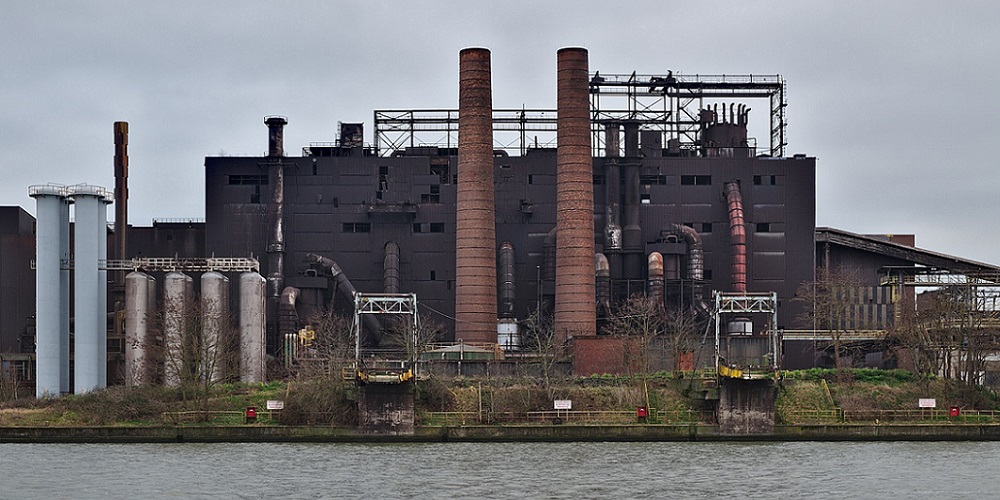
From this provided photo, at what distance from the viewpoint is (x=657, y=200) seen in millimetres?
103250

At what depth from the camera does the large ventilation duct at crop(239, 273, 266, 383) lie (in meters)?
91.6

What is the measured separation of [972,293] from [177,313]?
44.0 metres

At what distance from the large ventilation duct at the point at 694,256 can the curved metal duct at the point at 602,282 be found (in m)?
5.20

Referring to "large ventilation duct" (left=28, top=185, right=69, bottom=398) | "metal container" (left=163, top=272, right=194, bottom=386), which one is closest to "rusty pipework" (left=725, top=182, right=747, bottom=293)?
"metal container" (left=163, top=272, right=194, bottom=386)

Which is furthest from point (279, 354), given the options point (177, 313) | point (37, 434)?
point (37, 434)

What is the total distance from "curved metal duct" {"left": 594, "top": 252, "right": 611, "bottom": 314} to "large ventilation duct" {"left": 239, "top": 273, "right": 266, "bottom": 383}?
19.6 metres

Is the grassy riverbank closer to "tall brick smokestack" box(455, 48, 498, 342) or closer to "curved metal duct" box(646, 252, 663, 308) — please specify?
"tall brick smokestack" box(455, 48, 498, 342)

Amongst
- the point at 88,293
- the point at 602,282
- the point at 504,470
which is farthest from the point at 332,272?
the point at 504,470

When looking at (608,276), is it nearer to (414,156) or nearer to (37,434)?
(414,156)

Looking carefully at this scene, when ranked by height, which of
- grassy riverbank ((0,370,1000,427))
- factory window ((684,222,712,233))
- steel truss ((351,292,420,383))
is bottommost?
grassy riverbank ((0,370,1000,427))

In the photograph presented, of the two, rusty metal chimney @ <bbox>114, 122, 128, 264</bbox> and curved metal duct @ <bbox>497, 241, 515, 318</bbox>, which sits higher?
rusty metal chimney @ <bbox>114, 122, 128, 264</bbox>

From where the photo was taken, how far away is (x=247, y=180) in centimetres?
10375

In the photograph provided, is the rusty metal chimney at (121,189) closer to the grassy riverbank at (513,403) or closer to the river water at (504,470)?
the grassy riverbank at (513,403)

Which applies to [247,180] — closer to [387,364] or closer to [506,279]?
[506,279]
